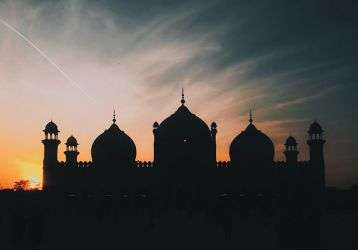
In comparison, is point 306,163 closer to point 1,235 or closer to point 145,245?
point 145,245

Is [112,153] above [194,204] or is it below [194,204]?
above

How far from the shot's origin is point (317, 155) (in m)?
25.7

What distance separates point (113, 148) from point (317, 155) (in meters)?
12.0

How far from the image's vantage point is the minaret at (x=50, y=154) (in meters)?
25.3

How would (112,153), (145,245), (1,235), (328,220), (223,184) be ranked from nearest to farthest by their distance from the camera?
(145,245) → (1,235) → (328,220) → (223,184) → (112,153)

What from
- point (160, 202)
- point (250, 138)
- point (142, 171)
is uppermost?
point (250, 138)

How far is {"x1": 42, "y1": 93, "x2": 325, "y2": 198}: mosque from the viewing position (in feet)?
78.1

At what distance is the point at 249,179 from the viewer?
947 inches

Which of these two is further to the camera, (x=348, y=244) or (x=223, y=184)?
(x=223, y=184)

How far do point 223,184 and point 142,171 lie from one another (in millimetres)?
4547

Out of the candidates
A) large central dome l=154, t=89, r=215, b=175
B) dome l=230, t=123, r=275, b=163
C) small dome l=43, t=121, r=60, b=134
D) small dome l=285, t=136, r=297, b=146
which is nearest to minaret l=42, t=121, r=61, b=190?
small dome l=43, t=121, r=60, b=134

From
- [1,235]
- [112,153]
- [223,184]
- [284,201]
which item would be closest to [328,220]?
[284,201]

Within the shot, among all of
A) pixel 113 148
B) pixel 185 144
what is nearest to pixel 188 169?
pixel 185 144

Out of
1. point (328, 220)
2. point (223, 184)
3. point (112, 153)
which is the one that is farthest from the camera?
point (112, 153)
